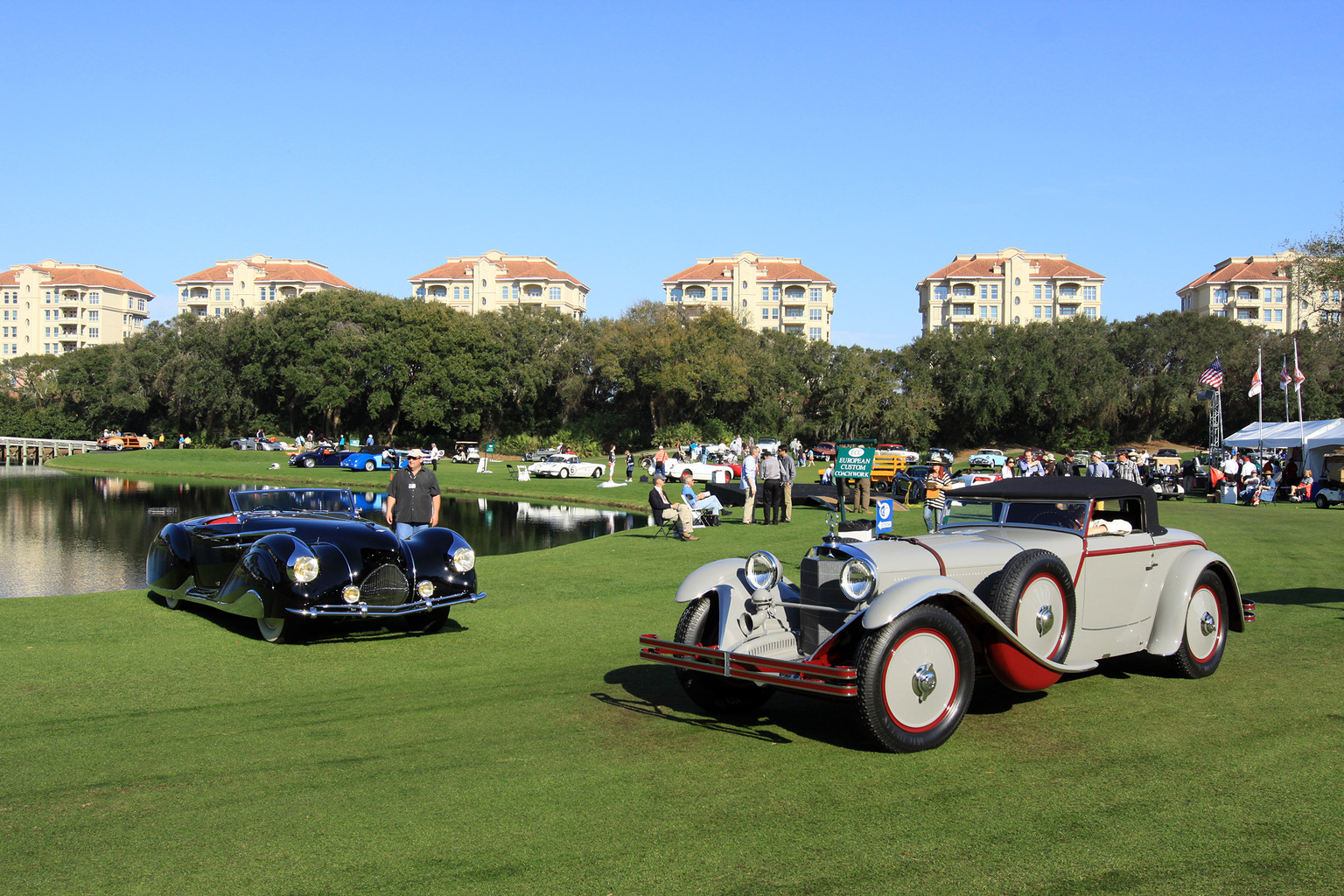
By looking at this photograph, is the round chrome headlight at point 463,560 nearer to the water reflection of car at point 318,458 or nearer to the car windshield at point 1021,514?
the car windshield at point 1021,514

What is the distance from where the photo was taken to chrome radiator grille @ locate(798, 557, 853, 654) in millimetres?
5562

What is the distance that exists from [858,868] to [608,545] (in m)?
13.0

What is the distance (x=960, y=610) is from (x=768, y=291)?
11580 cm

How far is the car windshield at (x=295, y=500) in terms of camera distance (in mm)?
10125

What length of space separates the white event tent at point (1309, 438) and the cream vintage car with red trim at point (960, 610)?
93.7 ft

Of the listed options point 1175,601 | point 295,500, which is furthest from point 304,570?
point 1175,601

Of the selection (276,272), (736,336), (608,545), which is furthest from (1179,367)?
(276,272)

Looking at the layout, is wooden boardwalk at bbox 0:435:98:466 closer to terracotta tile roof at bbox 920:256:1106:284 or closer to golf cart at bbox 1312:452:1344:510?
golf cart at bbox 1312:452:1344:510

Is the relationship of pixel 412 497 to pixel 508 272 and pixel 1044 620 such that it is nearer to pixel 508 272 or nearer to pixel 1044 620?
pixel 1044 620

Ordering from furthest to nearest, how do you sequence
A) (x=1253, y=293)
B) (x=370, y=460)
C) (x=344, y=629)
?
(x=1253, y=293) < (x=370, y=460) < (x=344, y=629)

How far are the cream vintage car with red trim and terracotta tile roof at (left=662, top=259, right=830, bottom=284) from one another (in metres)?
113

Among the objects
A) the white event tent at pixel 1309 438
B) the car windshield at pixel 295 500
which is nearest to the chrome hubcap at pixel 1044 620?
the car windshield at pixel 295 500

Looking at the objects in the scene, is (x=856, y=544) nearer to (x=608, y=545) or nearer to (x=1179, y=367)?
(x=608, y=545)

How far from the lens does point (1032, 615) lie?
5598 mm
